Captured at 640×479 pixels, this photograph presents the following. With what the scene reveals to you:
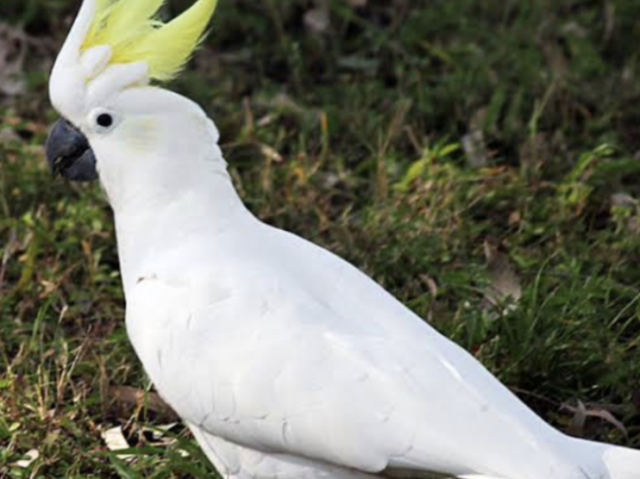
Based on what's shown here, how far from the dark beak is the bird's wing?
0.29 metres

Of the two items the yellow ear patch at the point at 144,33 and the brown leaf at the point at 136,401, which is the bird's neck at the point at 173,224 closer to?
the yellow ear patch at the point at 144,33

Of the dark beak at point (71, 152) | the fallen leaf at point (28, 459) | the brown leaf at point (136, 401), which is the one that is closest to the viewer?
the dark beak at point (71, 152)

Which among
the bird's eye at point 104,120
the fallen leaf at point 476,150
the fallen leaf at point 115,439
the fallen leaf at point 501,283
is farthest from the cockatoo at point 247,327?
the fallen leaf at point 476,150

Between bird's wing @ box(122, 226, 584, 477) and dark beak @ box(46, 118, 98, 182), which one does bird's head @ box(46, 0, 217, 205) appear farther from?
bird's wing @ box(122, 226, 584, 477)

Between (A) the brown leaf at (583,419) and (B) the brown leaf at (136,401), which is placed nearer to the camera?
(A) the brown leaf at (583,419)

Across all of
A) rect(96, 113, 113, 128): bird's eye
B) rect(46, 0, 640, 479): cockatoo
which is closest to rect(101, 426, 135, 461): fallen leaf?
rect(46, 0, 640, 479): cockatoo

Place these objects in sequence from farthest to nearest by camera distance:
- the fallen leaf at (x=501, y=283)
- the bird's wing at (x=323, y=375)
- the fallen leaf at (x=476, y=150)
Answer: the fallen leaf at (x=476, y=150), the fallen leaf at (x=501, y=283), the bird's wing at (x=323, y=375)

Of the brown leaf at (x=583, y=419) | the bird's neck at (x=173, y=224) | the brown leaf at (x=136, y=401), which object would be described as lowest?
the brown leaf at (x=583, y=419)

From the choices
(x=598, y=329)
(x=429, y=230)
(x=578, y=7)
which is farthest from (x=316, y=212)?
(x=578, y=7)

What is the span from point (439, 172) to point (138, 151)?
4.70 feet

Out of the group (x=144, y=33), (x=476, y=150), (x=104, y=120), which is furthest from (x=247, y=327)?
(x=476, y=150)

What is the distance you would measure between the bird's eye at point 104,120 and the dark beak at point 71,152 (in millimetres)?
78

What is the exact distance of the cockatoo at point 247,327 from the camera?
8.90ft

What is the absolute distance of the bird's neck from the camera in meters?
3.07
